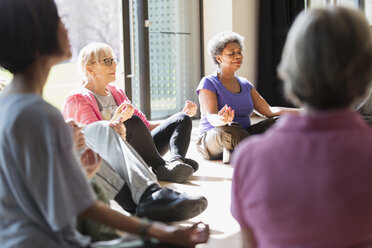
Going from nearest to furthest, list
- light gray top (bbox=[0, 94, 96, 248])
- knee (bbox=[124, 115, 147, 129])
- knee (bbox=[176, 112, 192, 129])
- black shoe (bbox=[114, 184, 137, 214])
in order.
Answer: light gray top (bbox=[0, 94, 96, 248]), black shoe (bbox=[114, 184, 137, 214]), knee (bbox=[124, 115, 147, 129]), knee (bbox=[176, 112, 192, 129])

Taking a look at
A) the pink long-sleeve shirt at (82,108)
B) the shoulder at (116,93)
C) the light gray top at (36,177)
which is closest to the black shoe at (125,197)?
the pink long-sleeve shirt at (82,108)

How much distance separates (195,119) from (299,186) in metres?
6.39

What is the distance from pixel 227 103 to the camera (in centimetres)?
387

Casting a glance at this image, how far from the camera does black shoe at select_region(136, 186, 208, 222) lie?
7.16ft

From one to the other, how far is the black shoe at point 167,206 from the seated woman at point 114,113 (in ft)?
1.81

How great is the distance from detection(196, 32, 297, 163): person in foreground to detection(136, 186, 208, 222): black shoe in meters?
1.49

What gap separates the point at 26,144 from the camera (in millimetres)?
1001

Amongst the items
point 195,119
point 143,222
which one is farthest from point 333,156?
point 195,119

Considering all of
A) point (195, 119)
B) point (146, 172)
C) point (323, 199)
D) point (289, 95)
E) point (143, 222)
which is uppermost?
point (289, 95)

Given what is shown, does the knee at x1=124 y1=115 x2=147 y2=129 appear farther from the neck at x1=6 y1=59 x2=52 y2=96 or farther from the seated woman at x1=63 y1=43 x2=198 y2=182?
the neck at x1=6 y1=59 x2=52 y2=96

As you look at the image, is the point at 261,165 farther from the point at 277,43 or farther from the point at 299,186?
the point at 277,43

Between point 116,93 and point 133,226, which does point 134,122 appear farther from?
point 133,226

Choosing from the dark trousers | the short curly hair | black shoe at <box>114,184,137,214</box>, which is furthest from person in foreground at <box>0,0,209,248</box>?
the short curly hair

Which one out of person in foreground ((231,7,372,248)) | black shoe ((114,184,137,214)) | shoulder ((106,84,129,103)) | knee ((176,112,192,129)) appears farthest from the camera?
knee ((176,112,192,129))
